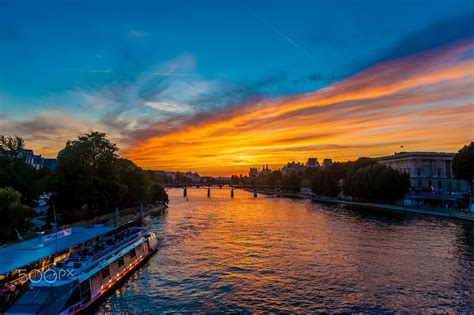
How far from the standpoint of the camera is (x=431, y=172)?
147750 millimetres

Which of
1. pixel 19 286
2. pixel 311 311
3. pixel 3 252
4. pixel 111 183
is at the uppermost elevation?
pixel 111 183

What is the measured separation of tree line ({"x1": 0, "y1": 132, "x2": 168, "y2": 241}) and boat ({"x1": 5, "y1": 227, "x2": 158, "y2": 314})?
1129cm

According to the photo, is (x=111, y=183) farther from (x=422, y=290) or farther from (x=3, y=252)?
(x=422, y=290)

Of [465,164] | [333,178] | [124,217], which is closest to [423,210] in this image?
[465,164]

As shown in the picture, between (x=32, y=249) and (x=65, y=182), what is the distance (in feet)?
140

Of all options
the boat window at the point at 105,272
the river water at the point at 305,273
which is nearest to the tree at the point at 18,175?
the river water at the point at 305,273

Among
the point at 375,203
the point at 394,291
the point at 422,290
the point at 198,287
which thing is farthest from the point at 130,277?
the point at 375,203

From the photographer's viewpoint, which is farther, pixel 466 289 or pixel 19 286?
pixel 466 289

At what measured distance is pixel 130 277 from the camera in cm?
3934

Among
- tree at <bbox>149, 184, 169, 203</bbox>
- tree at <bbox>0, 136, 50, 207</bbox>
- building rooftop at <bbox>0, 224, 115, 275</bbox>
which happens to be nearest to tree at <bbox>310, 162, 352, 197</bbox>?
tree at <bbox>149, 184, 169, 203</bbox>

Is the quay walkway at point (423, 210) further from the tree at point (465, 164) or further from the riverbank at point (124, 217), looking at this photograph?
the riverbank at point (124, 217)

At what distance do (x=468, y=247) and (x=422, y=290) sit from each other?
81.8 feet

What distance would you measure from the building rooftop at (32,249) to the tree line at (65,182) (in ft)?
32.0

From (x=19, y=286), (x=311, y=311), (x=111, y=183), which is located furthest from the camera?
(x=111, y=183)
